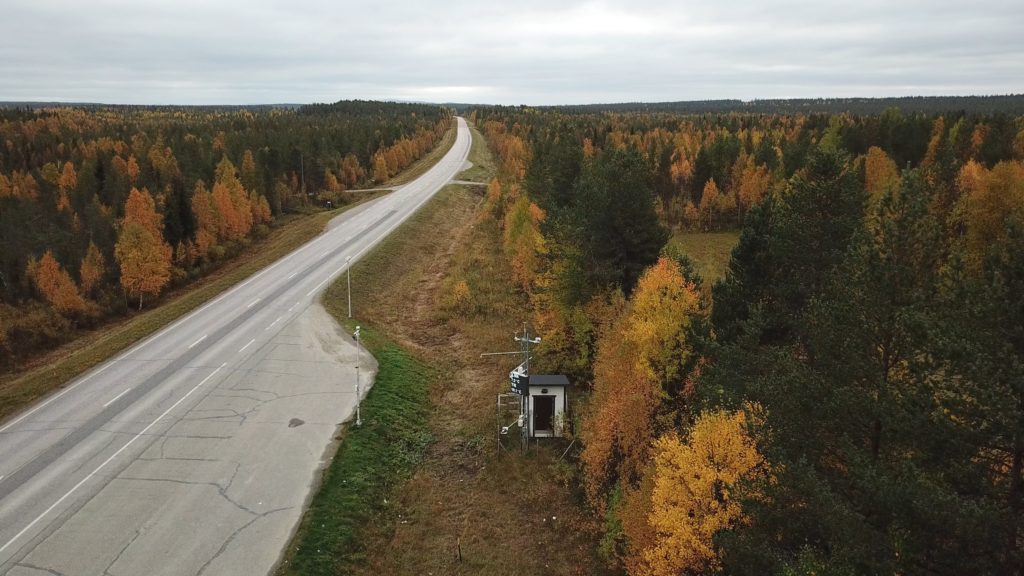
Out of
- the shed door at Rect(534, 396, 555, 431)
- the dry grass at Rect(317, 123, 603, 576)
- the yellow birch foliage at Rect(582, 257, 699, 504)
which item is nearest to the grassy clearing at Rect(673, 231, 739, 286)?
the dry grass at Rect(317, 123, 603, 576)

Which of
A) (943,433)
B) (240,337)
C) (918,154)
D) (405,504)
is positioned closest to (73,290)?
(240,337)

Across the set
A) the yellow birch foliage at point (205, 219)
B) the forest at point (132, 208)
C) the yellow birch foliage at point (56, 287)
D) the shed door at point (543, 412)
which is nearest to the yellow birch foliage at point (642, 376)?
the shed door at point (543, 412)

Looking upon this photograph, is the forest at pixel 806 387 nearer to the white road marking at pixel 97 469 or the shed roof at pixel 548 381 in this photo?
the shed roof at pixel 548 381

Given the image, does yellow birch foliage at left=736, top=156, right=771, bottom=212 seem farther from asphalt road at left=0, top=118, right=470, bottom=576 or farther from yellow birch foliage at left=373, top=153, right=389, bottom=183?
asphalt road at left=0, top=118, right=470, bottom=576

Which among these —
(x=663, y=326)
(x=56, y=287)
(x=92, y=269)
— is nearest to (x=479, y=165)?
(x=92, y=269)

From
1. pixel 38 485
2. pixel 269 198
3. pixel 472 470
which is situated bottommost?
pixel 472 470

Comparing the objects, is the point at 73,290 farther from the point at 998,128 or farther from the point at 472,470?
the point at 998,128
